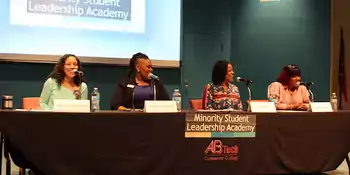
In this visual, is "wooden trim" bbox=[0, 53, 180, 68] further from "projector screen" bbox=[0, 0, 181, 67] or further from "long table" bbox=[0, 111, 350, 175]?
"long table" bbox=[0, 111, 350, 175]

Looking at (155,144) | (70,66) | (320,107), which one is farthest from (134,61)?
(320,107)

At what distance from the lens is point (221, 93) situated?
12.8 ft

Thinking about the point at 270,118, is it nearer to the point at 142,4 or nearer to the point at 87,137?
the point at 87,137

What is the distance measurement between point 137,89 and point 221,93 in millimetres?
752

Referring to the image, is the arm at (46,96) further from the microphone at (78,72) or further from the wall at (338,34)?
the wall at (338,34)

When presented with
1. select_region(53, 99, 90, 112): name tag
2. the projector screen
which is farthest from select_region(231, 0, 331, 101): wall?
select_region(53, 99, 90, 112): name tag

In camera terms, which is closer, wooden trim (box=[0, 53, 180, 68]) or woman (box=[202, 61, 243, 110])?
woman (box=[202, 61, 243, 110])

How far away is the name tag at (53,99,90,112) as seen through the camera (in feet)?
9.27

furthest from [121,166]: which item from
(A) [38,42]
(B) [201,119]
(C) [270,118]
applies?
(A) [38,42]

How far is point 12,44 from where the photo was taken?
4777 mm

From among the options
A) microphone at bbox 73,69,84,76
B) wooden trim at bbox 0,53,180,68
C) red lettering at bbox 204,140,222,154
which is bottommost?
red lettering at bbox 204,140,222,154

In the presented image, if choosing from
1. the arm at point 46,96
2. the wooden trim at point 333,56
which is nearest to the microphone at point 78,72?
the arm at point 46,96

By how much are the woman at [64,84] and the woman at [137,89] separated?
0.95ft

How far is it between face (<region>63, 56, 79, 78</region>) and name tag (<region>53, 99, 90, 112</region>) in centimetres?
68
